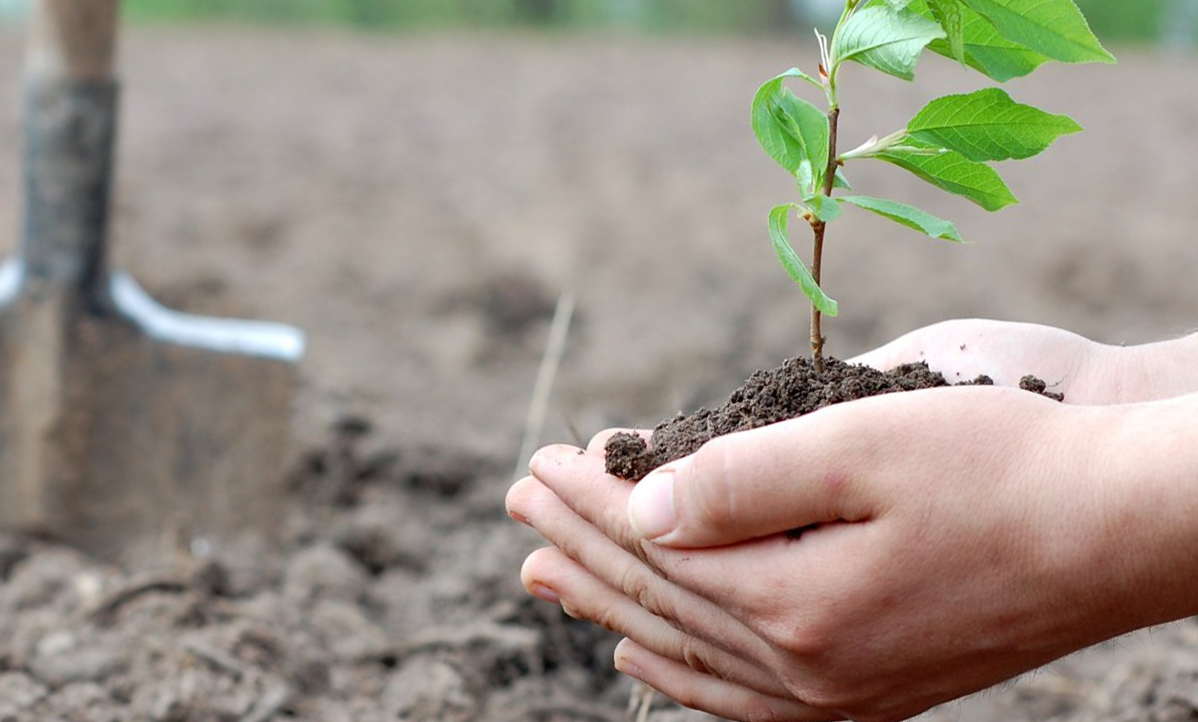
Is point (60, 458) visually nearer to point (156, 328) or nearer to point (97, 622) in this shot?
point (156, 328)

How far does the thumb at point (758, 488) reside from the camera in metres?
1.00

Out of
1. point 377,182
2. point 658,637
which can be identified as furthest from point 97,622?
point 377,182

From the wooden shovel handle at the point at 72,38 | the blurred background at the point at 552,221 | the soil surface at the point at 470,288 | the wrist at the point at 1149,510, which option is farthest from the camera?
the blurred background at the point at 552,221

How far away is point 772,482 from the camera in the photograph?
1.00m

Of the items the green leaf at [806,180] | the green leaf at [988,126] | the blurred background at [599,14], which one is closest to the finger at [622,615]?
the green leaf at [806,180]

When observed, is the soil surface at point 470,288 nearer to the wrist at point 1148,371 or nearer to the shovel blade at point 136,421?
the shovel blade at point 136,421

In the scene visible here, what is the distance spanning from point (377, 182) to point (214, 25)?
14.7ft

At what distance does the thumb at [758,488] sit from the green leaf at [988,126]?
1.17 feet

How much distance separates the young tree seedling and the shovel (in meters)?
1.66

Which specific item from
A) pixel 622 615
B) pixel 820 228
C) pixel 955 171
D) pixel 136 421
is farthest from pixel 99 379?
pixel 955 171

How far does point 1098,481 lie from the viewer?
990 mm

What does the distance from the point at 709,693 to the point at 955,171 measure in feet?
1.89

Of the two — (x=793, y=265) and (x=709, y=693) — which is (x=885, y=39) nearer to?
(x=793, y=265)

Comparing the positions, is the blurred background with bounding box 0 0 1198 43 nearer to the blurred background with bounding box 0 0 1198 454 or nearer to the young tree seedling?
the blurred background with bounding box 0 0 1198 454
